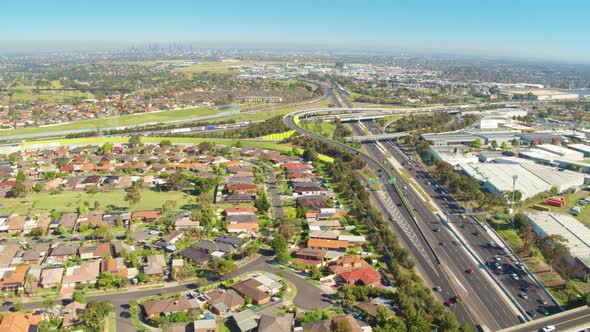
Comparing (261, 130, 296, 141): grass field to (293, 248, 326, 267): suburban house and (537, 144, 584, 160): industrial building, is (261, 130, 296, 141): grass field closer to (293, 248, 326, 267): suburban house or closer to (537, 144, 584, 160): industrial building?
(537, 144, 584, 160): industrial building

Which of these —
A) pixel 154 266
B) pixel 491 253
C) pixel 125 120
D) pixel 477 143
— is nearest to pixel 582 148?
pixel 477 143

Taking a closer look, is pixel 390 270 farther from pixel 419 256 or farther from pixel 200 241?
pixel 200 241

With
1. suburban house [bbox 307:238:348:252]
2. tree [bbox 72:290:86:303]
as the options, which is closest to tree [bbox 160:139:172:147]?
suburban house [bbox 307:238:348:252]

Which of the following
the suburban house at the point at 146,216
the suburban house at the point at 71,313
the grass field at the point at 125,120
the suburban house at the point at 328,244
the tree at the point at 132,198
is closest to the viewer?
the suburban house at the point at 71,313

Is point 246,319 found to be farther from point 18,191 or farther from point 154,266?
point 18,191

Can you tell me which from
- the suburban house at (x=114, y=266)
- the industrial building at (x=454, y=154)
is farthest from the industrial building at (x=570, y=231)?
the suburban house at (x=114, y=266)

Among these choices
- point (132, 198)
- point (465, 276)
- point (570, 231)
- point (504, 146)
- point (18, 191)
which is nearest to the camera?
point (465, 276)

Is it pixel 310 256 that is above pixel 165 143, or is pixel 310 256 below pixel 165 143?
below

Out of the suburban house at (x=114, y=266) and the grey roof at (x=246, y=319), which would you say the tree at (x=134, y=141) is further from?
the grey roof at (x=246, y=319)
